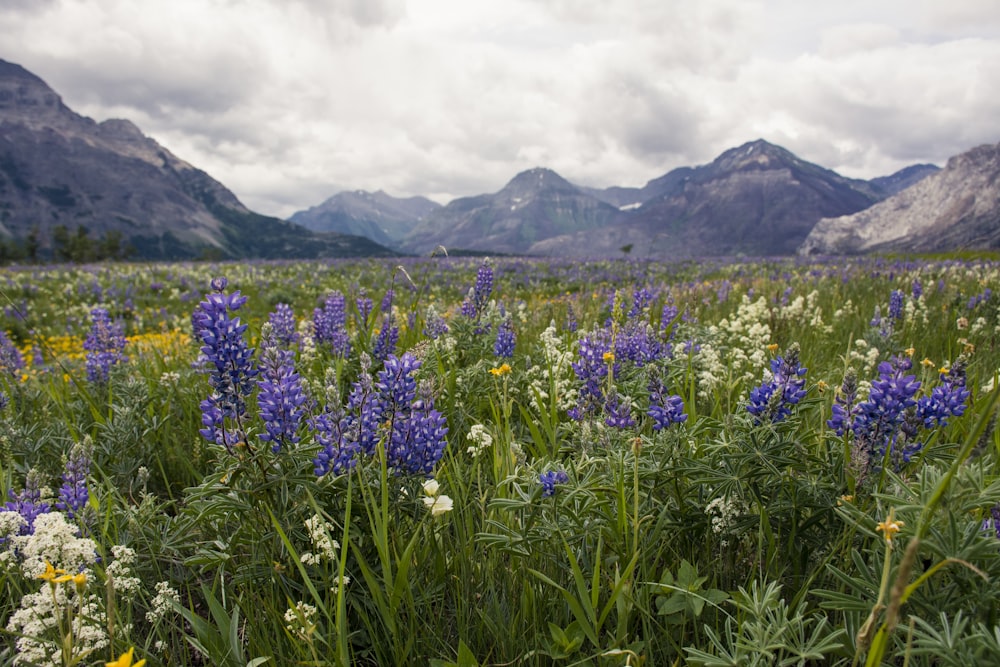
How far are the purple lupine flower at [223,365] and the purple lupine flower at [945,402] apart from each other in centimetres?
253

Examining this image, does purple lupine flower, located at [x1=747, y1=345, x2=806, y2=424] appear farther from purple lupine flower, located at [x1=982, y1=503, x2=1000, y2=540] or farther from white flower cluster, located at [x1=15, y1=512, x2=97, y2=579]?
white flower cluster, located at [x1=15, y1=512, x2=97, y2=579]

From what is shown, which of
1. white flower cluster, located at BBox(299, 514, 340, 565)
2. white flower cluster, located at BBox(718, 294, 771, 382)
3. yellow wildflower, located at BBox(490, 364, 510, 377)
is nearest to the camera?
white flower cluster, located at BBox(299, 514, 340, 565)

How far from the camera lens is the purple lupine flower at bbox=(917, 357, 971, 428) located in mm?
1918

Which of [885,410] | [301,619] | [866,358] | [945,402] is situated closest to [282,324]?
[301,619]

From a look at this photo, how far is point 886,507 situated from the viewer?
5.36ft

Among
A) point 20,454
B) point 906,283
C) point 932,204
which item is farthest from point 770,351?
point 932,204

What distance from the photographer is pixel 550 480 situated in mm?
1942

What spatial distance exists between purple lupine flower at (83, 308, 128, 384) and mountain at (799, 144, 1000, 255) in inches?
6501

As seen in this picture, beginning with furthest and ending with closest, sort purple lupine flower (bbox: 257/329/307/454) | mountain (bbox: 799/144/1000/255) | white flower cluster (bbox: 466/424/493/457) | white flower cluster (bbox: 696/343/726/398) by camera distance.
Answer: mountain (bbox: 799/144/1000/255) < white flower cluster (bbox: 696/343/726/398) < white flower cluster (bbox: 466/424/493/457) < purple lupine flower (bbox: 257/329/307/454)

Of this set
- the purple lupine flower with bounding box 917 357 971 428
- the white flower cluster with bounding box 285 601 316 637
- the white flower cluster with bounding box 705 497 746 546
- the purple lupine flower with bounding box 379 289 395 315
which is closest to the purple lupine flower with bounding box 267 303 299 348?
the purple lupine flower with bounding box 379 289 395 315

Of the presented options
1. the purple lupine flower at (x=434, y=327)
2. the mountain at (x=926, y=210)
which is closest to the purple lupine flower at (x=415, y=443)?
the purple lupine flower at (x=434, y=327)

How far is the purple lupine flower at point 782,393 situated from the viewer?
1910mm

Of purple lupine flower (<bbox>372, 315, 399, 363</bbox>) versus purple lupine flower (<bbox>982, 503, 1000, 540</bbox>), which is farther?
purple lupine flower (<bbox>372, 315, 399, 363</bbox>)

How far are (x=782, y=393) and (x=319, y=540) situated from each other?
1.80 m
